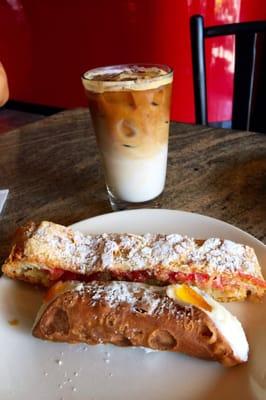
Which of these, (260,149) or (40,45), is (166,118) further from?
(40,45)

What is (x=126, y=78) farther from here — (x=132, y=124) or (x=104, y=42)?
(x=104, y=42)

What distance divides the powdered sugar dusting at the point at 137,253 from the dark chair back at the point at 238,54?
0.75 metres

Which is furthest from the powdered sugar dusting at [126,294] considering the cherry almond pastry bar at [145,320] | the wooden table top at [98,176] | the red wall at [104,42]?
the red wall at [104,42]

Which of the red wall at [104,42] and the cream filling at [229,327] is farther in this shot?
the red wall at [104,42]

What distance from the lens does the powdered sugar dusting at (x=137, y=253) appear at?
1.96 feet

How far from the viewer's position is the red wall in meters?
2.29

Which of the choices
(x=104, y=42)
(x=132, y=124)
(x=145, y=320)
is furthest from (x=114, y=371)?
(x=104, y=42)

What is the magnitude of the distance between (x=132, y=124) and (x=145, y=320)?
0.36 meters

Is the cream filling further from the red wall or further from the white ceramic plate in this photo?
the red wall

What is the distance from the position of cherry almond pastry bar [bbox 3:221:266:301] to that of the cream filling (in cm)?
6

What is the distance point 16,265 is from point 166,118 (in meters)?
0.37

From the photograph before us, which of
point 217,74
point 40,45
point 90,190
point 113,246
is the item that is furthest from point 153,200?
point 40,45

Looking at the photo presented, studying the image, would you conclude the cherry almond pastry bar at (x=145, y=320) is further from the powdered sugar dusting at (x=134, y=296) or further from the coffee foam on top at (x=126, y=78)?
the coffee foam on top at (x=126, y=78)

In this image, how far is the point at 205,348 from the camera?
20.2 inches
